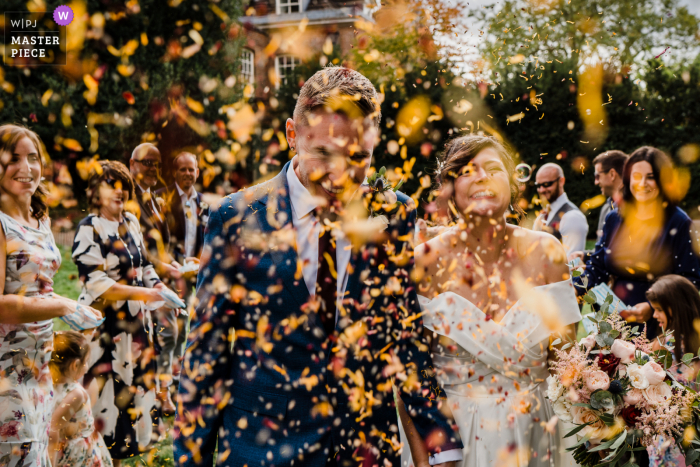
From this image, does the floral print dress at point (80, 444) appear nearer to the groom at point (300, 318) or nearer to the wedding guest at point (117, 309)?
the wedding guest at point (117, 309)

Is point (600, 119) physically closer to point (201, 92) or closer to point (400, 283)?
point (201, 92)

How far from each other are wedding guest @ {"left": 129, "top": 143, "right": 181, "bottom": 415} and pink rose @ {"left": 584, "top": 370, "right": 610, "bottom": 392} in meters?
4.38

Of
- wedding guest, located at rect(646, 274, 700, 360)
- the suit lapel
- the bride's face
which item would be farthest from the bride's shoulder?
wedding guest, located at rect(646, 274, 700, 360)

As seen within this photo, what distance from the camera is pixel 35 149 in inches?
138

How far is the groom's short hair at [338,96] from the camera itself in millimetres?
2148

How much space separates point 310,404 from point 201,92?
1843cm

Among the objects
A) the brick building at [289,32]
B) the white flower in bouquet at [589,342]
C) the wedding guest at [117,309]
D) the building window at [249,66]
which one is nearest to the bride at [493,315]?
the white flower in bouquet at [589,342]

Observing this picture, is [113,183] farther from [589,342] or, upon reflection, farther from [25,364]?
[589,342]

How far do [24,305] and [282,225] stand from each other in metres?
1.90

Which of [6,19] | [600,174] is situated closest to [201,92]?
[6,19]

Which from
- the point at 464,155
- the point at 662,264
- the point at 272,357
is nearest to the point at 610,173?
the point at 662,264

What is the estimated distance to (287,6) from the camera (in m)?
27.6

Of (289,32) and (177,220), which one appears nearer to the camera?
(177,220)

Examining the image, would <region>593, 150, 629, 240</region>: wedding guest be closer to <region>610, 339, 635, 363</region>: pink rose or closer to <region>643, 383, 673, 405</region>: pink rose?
<region>610, 339, 635, 363</region>: pink rose
